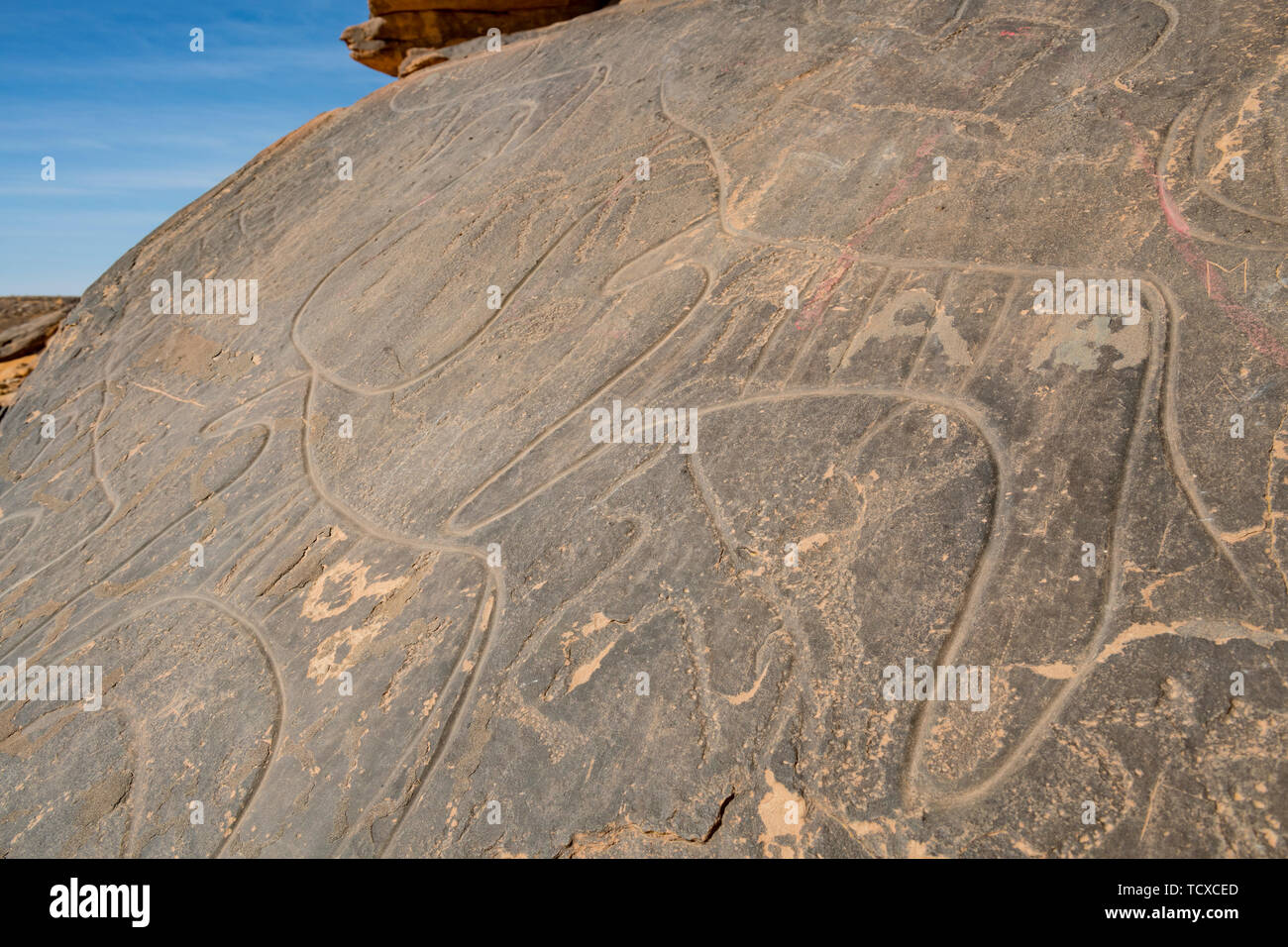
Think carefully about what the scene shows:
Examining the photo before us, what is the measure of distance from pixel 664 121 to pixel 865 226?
1628 millimetres

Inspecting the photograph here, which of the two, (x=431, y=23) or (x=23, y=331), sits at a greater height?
(x=431, y=23)

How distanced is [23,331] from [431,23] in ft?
16.5

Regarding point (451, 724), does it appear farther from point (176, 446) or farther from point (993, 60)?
point (993, 60)

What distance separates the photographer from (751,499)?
265 centimetres

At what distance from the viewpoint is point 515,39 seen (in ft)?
19.9

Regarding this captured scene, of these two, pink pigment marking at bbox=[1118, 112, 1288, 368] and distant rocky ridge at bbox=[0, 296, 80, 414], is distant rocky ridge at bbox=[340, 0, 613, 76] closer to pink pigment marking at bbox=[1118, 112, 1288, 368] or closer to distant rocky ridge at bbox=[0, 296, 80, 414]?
distant rocky ridge at bbox=[0, 296, 80, 414]

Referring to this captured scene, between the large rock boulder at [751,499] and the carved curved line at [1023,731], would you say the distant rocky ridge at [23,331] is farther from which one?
the carved curved line at [1023,731]

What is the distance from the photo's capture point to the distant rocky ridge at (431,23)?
6.48m

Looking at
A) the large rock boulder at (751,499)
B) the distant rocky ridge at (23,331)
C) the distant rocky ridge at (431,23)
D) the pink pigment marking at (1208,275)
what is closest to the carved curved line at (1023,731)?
the large rock boulder at (751,499)

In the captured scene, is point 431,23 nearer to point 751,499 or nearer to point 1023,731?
point 751,499

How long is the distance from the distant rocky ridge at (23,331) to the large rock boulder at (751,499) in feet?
10.5

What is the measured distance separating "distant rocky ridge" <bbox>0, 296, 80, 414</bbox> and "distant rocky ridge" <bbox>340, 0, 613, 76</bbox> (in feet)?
12.6

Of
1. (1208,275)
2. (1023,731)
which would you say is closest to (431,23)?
(1208,275)
